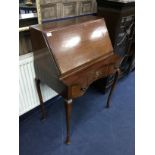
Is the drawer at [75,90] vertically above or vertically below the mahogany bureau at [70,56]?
below

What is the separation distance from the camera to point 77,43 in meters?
1.33

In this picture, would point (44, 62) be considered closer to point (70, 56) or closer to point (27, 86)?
point (70, 56)

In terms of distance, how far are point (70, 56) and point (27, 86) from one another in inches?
23.4

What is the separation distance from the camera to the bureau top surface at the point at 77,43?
1.19 metres

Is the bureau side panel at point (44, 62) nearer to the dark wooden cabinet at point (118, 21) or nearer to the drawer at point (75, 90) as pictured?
the drawer at point (75, 90)

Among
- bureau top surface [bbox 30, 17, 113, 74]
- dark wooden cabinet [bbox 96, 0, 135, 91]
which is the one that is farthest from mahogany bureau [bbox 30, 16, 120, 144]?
dark wooden cabinet [bbox 96, 0, 135, 91]

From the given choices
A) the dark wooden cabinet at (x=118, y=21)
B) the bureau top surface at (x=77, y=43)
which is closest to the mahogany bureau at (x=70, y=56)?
the bureau top surface at (x=77, y=43)

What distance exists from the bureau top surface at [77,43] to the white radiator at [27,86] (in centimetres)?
36

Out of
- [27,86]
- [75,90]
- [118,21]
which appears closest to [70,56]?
[75,90]

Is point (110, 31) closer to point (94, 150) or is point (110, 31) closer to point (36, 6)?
point (36, 6)

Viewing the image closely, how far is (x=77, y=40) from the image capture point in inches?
52.4

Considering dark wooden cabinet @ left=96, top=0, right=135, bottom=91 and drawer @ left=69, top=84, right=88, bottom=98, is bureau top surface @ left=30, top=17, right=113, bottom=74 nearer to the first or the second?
drawer @ left=69, top=84, right=88, bottom=98
